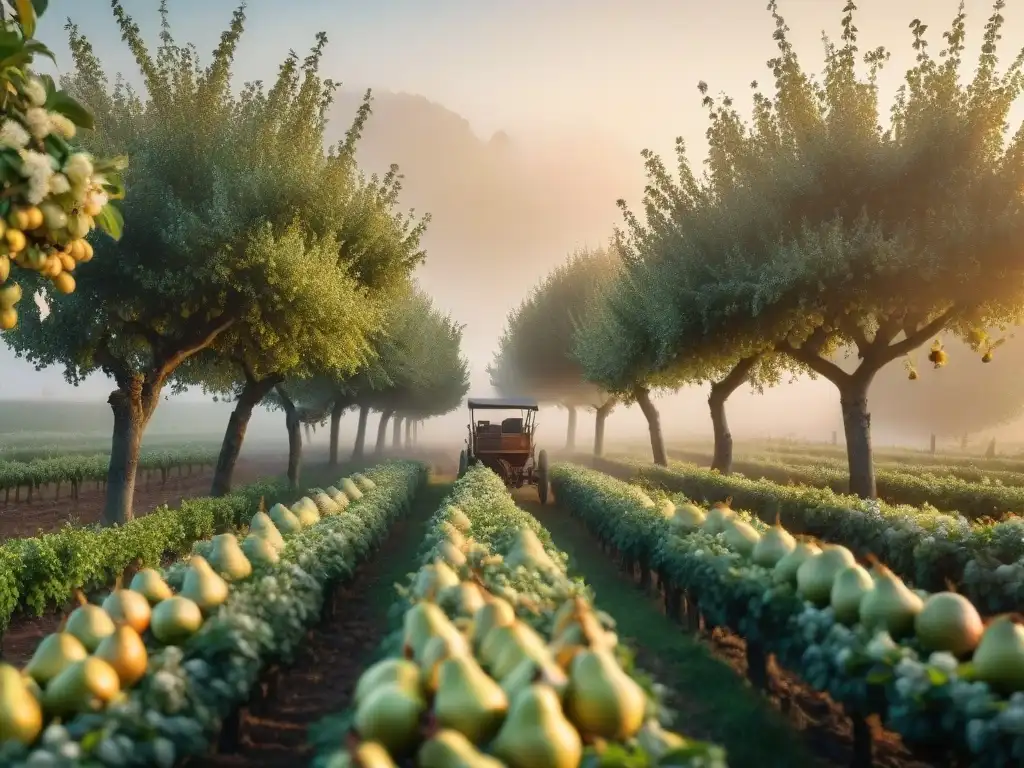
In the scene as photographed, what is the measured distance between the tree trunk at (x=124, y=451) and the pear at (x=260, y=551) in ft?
29.5

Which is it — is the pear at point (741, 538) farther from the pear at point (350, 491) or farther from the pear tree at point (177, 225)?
the pear tree at point (177, 225)

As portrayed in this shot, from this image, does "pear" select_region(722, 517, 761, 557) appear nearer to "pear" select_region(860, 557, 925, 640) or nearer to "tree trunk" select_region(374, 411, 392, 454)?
"pear" select_region(860, 557, 925, 640)

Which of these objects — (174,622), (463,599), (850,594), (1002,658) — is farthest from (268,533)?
(1002,658)

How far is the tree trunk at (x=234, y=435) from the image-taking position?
19.1 m

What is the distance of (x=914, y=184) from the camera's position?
49.2 feet

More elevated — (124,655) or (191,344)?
(191,344)

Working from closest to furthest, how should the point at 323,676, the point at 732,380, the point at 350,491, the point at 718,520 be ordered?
1. the point at 323,676
2. the point at 718,520
3. the point at 350,491
4. the point at 732,380

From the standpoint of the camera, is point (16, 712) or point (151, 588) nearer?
Answer: point (16, 712)

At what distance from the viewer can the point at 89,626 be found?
4.34 meters

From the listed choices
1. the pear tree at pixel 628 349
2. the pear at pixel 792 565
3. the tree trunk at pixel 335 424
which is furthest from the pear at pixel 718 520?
the tree trunk at pixel 335 424

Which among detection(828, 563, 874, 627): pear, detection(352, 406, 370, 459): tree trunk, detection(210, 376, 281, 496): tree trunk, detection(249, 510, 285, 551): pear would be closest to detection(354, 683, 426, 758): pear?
detection(828, 563, 874, 627): pear

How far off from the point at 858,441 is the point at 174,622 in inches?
597

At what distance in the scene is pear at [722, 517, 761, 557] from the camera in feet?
25.2

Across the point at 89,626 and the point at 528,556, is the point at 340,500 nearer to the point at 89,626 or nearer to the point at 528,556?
the point at 528,556
